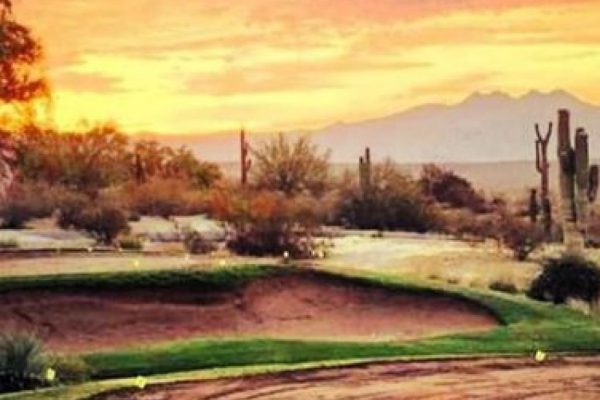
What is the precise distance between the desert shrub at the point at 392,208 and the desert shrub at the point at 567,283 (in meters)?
25.2

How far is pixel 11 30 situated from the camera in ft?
136

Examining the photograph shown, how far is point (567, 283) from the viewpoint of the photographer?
100 ft

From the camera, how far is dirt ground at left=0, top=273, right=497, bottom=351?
26984 millimetres

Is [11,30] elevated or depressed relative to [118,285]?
elevated

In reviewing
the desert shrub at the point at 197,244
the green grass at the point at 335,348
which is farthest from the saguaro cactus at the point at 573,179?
the desert shrub at the point at 197,244

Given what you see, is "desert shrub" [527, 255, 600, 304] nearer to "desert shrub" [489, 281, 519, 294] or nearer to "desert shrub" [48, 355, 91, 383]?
"desert shrub" [489, 281, 519, 294]

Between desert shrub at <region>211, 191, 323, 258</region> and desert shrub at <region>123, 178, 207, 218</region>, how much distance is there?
10.2m

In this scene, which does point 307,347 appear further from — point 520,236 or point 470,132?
point 470,132

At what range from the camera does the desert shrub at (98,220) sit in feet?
149

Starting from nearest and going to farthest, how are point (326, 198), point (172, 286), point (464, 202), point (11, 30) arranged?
1. point (172, 286)
2. point (11, 30)
3. point (326, 198)
4. point (464, 202)

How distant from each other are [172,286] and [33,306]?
116 inches

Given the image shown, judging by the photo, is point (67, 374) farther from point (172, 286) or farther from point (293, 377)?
point (172, 286)

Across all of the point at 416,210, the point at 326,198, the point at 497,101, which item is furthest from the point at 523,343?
the point at 497,101

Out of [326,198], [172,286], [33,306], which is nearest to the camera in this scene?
[33,306]
